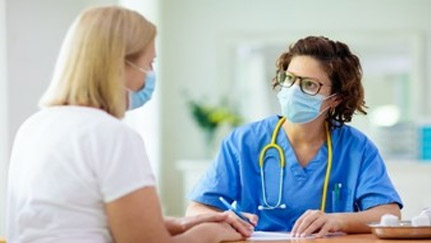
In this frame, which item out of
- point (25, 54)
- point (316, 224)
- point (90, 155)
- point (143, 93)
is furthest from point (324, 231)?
point (25, 54)

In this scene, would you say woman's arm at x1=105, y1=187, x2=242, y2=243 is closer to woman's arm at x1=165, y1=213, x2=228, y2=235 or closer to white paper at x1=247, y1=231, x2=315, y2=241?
woman's arm at x1=165, y1=213, x2=228, y2=235

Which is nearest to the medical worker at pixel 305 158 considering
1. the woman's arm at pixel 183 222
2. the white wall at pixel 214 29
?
the woman's arm at pixel 183 222

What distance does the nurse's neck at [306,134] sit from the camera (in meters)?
2.26

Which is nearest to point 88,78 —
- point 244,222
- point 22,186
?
point 22,186

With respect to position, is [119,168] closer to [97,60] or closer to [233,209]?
[97,60]

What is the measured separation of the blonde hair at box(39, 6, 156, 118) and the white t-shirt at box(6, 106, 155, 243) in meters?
0.03

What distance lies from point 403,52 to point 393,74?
162mm

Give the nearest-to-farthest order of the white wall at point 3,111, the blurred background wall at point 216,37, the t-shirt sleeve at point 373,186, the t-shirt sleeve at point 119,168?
the t-shirt sleeve at point 119,168 → the t-shirt sleeve at point 373,186 → the white wall at point 3,111 → the blurred background wall at point 216,37

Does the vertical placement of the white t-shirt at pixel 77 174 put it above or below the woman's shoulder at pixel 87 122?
below

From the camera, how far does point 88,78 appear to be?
1524mm

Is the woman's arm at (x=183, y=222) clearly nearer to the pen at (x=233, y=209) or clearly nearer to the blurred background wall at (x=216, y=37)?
the pen at (x=233, y=209)

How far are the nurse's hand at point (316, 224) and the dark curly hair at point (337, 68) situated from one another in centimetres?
40

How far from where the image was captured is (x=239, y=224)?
1892mm

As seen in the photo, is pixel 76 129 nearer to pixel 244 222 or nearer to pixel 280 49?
pixel 244 222
